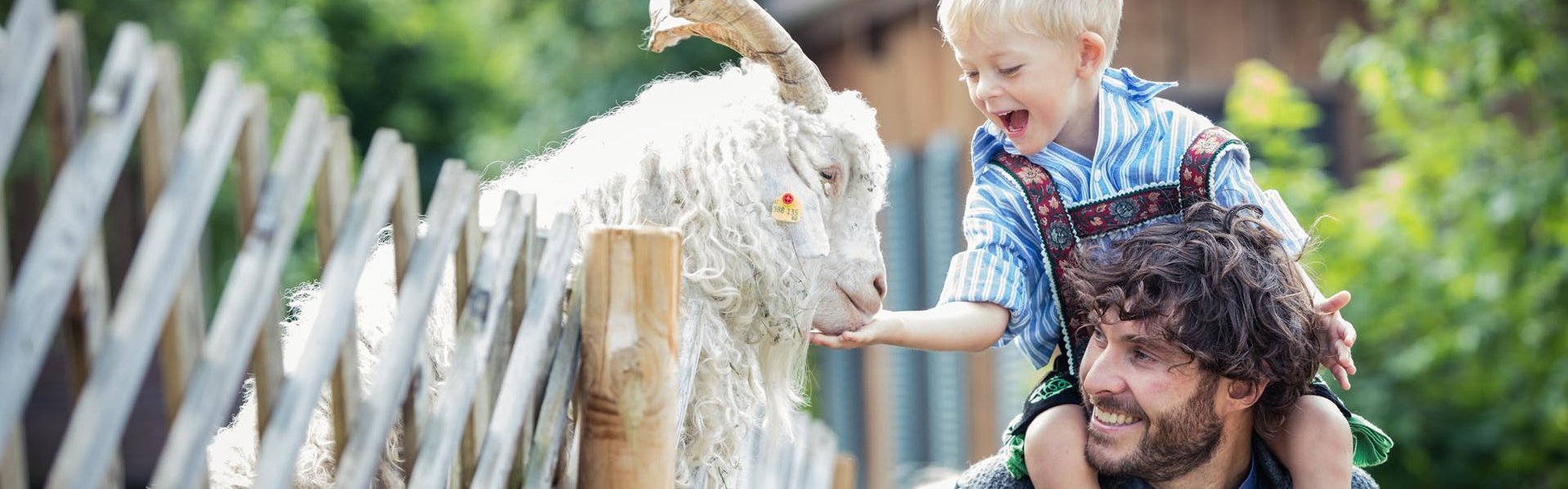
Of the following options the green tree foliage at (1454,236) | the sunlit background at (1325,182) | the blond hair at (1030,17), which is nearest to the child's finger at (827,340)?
the blond hair at (1030,17)

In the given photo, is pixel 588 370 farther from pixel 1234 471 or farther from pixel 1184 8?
pixel 1184 8

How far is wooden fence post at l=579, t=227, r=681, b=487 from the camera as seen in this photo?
2219 mm

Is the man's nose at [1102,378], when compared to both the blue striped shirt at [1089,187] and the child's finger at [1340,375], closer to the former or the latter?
the blue striped shirt at [1089,187]

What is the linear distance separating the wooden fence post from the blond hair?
81 cm

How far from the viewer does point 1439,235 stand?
8.25 metres

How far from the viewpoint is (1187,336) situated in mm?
2705

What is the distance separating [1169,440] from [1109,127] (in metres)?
0.63

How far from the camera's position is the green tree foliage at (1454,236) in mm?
7242

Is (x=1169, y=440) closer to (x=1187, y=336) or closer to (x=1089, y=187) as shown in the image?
(x=1187, y=336)

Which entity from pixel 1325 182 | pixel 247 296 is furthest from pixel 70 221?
pixel 1325 182

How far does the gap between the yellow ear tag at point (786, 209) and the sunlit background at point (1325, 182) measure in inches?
151

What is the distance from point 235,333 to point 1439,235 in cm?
794

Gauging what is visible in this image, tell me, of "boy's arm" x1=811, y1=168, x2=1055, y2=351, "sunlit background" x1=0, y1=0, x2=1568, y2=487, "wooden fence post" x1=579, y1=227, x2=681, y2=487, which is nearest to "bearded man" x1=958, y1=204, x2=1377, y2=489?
"boy's arm" x1=811, y1=168, x2=1055, y2=351

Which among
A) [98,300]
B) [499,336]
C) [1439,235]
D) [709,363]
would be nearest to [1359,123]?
[1439,235]
